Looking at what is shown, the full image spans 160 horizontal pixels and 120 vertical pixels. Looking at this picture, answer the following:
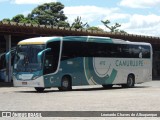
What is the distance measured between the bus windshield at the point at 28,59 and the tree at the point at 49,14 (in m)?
53.8

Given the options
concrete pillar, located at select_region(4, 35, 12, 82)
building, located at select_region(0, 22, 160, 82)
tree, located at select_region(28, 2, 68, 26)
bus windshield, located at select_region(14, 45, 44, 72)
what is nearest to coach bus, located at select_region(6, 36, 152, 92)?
bus windshield, located at select_region(14, 45, 44, 72)

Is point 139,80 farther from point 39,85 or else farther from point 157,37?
point 157,37

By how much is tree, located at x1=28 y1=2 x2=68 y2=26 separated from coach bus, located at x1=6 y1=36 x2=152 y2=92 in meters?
48.7

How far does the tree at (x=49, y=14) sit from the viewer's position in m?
78.2

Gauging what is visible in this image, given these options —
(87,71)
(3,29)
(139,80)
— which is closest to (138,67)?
(139,80)

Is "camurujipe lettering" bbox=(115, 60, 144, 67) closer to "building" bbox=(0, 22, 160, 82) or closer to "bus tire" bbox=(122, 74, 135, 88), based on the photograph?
"bus tire" bbox=(122, 74, 135, 88)

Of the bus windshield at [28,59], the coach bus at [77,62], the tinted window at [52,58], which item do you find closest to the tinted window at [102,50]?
the coach bus at [77,62]

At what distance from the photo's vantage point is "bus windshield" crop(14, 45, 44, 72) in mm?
22719

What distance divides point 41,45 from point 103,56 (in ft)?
16.3

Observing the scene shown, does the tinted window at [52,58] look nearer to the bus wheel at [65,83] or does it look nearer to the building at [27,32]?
the bus wheel at [65,83]

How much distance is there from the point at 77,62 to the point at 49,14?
55080 mm

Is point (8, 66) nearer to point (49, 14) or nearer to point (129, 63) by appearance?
point (129, 63)

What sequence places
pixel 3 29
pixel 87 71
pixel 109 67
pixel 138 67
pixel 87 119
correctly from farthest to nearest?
1. pixel 3 29
2. pixel 138 67
3. pixel 109 67
4. pixel 87 71
5. pixel 87 119

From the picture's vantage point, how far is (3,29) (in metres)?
32.9
